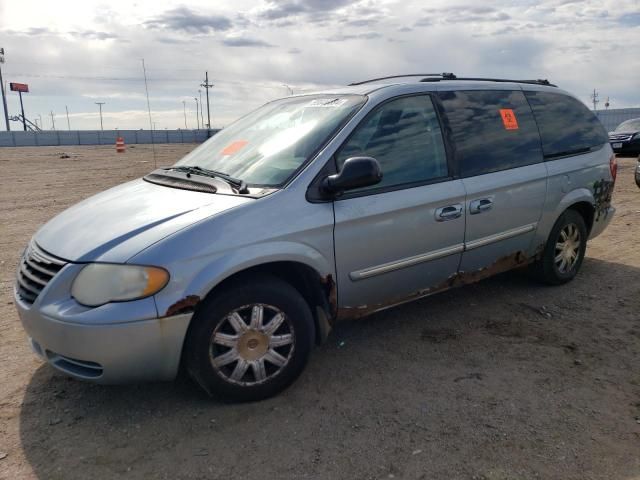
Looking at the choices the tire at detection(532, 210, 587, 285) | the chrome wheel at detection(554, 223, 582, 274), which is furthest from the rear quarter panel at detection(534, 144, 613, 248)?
the chrome wheel at detection(554, 223, 582, 274)

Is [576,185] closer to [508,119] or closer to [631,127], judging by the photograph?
[508,119]

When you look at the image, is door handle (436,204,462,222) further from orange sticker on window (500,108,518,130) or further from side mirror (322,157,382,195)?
orange sticker on window (500,108,518,130)

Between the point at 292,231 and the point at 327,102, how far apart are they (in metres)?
1.20

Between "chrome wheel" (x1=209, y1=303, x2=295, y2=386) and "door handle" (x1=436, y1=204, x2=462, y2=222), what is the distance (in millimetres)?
1347

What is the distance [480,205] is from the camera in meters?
4.02

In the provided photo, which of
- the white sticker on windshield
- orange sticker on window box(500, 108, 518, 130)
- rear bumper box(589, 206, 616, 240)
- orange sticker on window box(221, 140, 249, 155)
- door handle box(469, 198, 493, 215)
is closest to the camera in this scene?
the white sticker on windshield

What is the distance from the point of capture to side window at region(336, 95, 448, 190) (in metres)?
3.56

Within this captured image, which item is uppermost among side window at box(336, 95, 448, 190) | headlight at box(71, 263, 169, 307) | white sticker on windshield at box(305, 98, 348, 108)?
white sticker on windshield at box(305, 98, 348, 108)

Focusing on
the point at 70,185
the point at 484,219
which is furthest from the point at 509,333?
the point at 70,185

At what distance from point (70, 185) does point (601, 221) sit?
11956 millimetres

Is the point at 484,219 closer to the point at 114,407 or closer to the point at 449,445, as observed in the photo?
the point at 449,445

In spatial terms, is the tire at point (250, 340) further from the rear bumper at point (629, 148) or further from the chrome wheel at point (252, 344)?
the rear bumper at point (629, 148)

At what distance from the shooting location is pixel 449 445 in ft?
9.05

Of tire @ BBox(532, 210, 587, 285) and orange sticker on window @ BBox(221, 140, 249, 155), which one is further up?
orange sticker on window @ BBox(221, 140, 249, 155)
